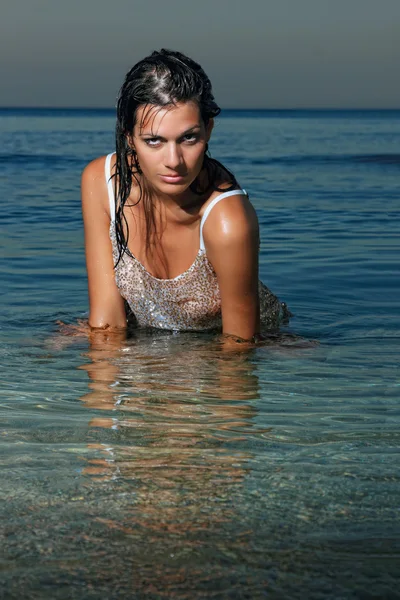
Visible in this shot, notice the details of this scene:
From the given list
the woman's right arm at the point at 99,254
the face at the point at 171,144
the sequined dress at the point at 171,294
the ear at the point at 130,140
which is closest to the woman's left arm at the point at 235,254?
the sequined dress at the point at 171,294

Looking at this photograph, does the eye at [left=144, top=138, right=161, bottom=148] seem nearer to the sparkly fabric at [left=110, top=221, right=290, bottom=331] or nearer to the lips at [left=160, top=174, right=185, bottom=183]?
the lips at [left=160, top=174, right=185, bottom=183]

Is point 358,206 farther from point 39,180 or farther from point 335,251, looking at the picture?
point 39,180

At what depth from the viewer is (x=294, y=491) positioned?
2580 mm

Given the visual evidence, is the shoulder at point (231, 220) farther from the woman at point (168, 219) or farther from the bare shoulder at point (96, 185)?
the bare shoulder at point (96, 185)

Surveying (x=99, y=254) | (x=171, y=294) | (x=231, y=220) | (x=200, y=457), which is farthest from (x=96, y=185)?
(x=200, y=457)

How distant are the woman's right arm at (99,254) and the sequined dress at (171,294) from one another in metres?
0.04

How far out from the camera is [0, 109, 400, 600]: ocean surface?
6.86 feet

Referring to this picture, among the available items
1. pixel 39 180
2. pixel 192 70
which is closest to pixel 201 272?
pixel 192 70

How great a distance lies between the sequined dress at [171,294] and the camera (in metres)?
4.64

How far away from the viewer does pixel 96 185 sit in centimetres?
463

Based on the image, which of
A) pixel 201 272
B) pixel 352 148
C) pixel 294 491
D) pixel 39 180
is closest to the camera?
pixel 294 491

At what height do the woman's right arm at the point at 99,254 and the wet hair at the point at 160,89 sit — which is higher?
the wet hair at the point at 160,89

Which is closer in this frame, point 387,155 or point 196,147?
point 196,147

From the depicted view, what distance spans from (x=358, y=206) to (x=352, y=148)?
1764 cm
